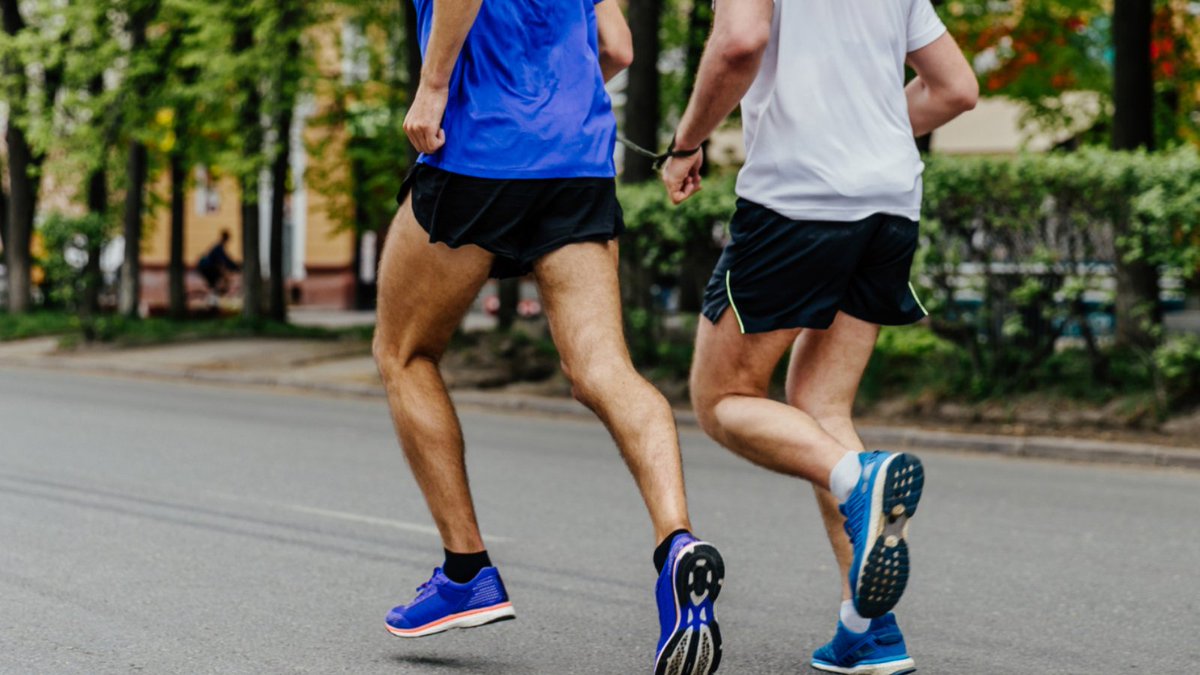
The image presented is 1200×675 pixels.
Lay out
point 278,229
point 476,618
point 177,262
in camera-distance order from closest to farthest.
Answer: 1. point 476,618
2. point 278,229
3. point 177,262

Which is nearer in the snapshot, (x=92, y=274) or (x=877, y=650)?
(x=877, y=650)

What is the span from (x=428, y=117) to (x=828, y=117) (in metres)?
0.92

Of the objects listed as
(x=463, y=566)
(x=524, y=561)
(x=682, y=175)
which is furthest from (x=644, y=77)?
(x=463, y=566)

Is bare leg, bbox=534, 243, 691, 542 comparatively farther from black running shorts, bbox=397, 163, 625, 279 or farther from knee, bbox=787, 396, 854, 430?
knee, bbox=787, 396, 854, 430

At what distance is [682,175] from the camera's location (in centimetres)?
393

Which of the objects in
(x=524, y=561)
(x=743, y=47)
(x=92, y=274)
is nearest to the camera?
(x=743, y=47)

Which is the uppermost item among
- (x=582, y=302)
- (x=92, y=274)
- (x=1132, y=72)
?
(x=1132, y=72)

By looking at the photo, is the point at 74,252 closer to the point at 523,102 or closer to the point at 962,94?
the point at 523,102

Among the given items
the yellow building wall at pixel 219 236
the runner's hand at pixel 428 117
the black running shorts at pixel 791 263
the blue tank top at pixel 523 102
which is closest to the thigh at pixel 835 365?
the black running shorts at pixel 791 263

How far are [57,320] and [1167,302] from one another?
1688cm

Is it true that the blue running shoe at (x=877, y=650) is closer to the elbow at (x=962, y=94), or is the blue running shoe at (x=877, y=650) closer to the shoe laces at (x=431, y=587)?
the shoe laces at (x=431, y=587)

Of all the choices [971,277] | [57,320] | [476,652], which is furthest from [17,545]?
[57,320]

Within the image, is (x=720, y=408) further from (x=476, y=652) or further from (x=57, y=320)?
(x=57, y=320)

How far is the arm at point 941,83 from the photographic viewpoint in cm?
397
